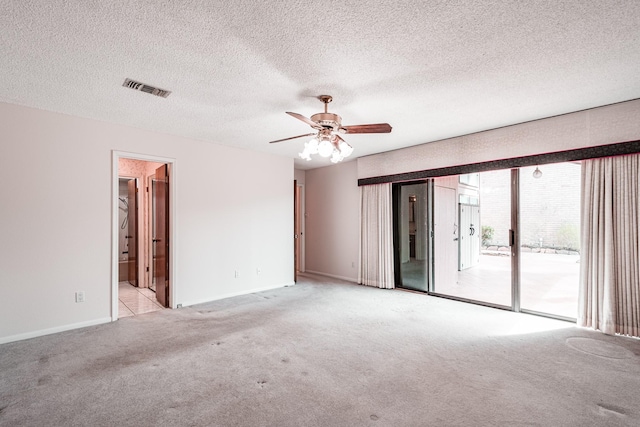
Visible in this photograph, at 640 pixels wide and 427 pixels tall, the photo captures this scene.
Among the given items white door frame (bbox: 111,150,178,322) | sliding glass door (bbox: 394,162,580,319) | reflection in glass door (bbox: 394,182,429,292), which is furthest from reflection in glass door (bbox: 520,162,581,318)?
white door frame (bbox: 111,150,178,322)

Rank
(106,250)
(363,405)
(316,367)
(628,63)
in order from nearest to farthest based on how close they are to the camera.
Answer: (363,405) → (628,63) → (316,367) → (106,250)

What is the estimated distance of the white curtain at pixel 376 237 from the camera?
5.60 m

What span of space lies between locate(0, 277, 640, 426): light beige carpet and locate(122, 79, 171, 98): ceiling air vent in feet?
8.55

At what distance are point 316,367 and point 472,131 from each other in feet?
12.6

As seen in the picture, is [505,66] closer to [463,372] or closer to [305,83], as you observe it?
[305,83]

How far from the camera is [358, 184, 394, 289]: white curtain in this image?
560 centimetres

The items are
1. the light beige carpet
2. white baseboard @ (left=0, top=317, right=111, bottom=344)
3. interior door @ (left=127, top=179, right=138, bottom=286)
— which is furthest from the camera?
interior door @ (left=127, top=179, right=138, bottom=286)

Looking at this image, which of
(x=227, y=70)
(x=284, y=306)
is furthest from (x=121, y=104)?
(x=284, y=306)

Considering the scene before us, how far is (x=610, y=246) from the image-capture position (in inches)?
131

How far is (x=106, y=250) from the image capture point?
151 inches

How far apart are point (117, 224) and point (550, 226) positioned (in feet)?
22.6

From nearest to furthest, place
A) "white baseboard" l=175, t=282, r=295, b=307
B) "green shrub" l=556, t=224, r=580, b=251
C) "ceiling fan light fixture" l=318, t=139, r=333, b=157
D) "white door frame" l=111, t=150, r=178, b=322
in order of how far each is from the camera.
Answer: "ceiling fan light fixture" l=318, t=139, r=333, b=157
"white door frame" l=111, t=150, r=178, b=322
"white baseboard" l=175, t=282, r=295, b=307
"green shrub" l=556, t=224, r=580, b=251

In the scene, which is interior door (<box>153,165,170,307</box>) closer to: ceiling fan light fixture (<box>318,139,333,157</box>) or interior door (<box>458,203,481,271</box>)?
ceiling fan light fixture (<box>318,139,333,157</box>)

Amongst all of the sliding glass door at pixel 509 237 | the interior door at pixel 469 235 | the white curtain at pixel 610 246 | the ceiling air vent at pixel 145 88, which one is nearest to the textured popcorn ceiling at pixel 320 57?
the ceiling air vent at pixel 145 88
